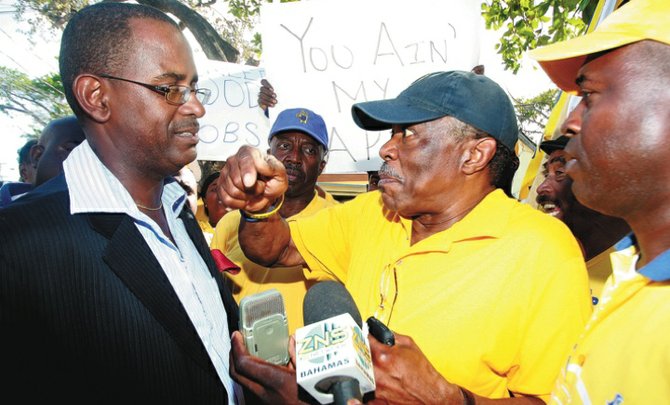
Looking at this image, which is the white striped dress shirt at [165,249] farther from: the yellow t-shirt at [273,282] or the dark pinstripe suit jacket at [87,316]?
the yellow t-shirt at [273,282]

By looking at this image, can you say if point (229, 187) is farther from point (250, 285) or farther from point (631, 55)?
point (631, 55)

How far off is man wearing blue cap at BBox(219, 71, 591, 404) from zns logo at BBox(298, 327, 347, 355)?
0.72ft

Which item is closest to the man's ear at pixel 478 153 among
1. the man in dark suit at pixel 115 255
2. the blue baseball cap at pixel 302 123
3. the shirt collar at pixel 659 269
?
the shirt collar at pixel 659 269

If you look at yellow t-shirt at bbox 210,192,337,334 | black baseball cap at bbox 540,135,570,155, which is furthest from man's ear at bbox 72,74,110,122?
black baseball cap at bbox 540,135,570,155

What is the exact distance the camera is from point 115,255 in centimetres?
147

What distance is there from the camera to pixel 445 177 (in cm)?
191

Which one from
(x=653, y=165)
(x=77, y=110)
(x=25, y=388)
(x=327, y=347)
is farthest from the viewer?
(x=77, y=110)

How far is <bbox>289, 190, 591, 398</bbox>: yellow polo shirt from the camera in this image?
1472mm

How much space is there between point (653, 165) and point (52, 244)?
181 centimetres

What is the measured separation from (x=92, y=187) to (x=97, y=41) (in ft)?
1.80

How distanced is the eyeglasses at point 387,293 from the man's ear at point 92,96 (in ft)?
4.24

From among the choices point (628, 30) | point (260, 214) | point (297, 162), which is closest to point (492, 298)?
point (628, 30)

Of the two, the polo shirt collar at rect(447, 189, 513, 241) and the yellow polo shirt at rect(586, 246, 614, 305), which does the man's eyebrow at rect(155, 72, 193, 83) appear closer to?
the polo shirt collar at rect(447, 189, 513, 241)

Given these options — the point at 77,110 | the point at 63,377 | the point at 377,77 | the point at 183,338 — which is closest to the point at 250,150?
the point at 77,110
